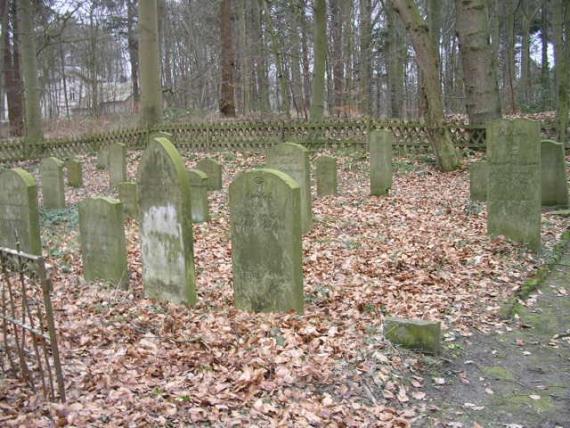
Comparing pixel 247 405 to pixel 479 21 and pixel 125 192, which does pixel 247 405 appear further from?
pixel 479 21

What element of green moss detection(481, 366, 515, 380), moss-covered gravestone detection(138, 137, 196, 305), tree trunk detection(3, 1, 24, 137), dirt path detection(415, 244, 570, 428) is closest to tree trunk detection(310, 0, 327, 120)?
moss-covered gravestone detection(138, 137, 196, 305)

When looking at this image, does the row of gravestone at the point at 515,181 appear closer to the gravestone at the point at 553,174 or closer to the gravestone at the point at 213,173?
the gravestone at the point at 553,174

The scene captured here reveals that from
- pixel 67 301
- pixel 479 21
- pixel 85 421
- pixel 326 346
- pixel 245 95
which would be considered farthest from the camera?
pixel 245 95

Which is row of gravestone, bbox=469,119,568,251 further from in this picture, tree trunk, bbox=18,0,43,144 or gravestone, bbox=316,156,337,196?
tree trunk, bbox=18,0,43,144

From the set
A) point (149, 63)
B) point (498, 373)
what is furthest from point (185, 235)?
point (149, 63)

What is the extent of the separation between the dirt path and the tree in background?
780 inches

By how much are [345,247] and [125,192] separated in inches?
179

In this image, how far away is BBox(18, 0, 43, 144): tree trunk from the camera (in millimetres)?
19516

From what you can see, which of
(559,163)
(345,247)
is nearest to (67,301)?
(345,247)

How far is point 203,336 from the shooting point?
522 cm

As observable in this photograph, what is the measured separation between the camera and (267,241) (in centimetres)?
589

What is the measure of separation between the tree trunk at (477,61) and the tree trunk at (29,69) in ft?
46.4

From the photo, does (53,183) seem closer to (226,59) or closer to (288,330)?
(288,330)

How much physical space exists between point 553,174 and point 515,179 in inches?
121
